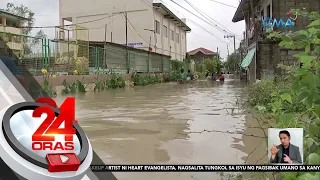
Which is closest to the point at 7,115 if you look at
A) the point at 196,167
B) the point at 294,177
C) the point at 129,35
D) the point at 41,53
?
the point at 196,167

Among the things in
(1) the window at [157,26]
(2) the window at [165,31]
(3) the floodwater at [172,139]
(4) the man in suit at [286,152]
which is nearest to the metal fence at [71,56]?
(3) the floodwater at [172,139]

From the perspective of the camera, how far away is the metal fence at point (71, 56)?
1011 centimetres

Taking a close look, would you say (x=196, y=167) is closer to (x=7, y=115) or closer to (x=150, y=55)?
(x=7, y=115)

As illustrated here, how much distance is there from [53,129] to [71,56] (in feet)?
41.8

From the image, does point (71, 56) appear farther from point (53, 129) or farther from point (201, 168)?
point (53, 129)

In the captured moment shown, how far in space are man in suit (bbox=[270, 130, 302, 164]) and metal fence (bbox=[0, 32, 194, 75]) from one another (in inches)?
80.9

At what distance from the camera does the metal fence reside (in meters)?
10.1

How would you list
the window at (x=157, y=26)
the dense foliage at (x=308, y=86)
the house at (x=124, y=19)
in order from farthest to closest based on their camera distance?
the window at (x=157, y=26), the house at (x=124, y=19), the dense foliage at (x=308, y=86)

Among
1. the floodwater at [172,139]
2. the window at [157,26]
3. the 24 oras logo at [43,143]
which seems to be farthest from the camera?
the window at [157,26]

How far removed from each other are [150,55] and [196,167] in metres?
23.2

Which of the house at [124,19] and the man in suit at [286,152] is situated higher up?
the house at [124,19]

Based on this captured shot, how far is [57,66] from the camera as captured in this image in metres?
12.3

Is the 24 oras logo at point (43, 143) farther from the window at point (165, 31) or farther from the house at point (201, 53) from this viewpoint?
the house at point (201, 53)

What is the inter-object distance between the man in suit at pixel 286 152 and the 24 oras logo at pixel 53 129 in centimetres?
110
